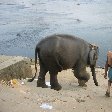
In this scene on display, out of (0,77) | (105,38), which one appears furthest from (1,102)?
(105,38)

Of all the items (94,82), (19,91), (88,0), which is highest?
(19,91)

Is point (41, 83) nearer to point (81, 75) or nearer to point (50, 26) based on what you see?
point (81, 75)

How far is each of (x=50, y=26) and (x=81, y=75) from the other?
17.4 metres

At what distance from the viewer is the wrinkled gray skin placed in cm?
1041

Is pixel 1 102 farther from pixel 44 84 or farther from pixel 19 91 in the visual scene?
pixel 44 84

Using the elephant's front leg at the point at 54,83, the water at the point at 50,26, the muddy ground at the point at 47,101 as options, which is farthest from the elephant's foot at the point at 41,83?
the water at the point at 50,26

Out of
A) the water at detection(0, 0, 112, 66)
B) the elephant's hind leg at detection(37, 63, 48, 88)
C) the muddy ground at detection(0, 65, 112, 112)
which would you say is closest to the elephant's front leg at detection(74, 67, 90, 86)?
the elephant's hind leg at detection(37, 63, 48, 88)

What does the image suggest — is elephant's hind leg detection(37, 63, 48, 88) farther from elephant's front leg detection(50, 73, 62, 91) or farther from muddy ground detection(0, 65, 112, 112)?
muddy ground detection(0, 65, 112, 112)

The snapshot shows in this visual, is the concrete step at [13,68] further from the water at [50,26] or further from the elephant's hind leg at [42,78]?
the water at [50,26]

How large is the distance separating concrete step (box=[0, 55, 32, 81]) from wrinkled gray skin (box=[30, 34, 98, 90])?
2.06 ft

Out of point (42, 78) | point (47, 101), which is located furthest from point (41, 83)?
point (47, 101)

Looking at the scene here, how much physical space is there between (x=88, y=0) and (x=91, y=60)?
3895cm

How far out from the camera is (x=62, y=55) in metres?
10.5

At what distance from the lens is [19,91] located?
8906mm
